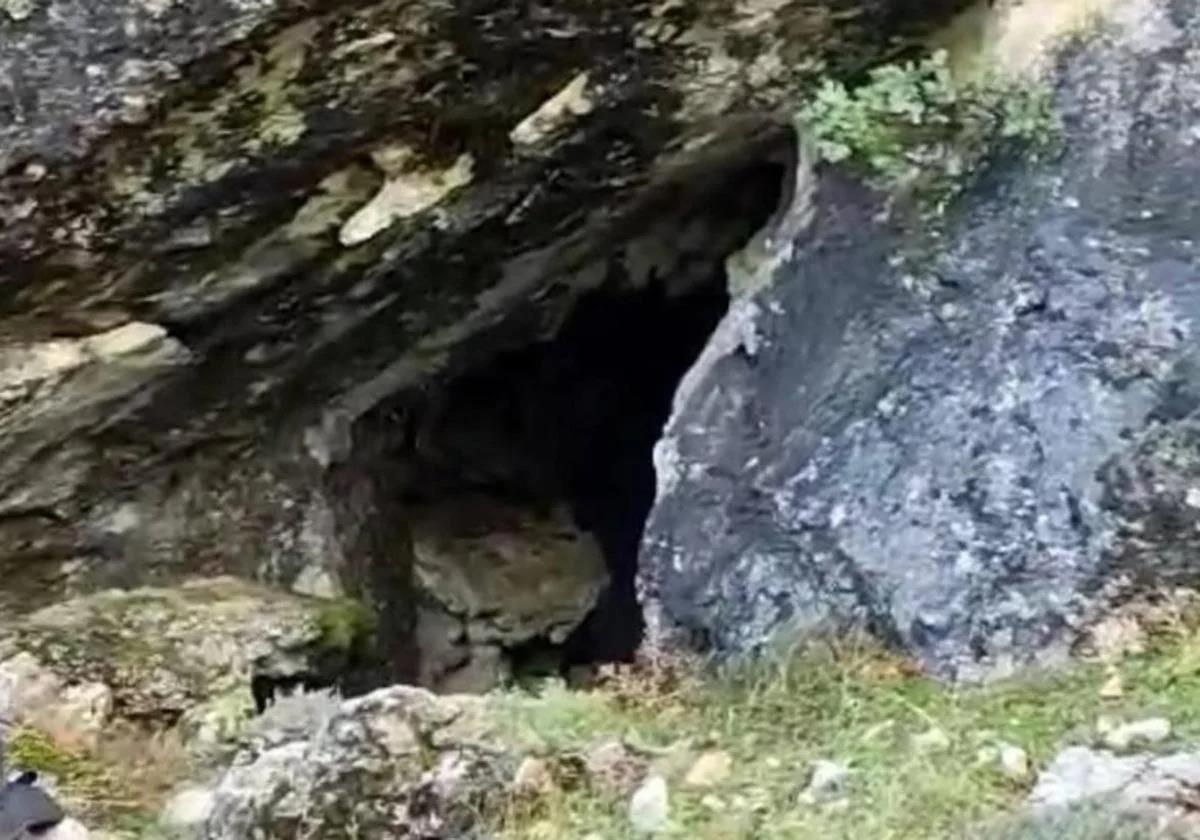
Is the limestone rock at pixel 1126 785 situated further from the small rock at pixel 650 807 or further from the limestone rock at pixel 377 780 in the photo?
the limestone rock at pixel 377 780

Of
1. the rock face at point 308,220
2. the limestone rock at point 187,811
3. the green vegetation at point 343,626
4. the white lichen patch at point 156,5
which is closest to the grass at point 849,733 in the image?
the limestone rock at point 187,811

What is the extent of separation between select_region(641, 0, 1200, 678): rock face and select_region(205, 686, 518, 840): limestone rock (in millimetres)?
577

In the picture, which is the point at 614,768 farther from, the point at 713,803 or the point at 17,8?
the point at 17,8

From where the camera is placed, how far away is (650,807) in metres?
2.79

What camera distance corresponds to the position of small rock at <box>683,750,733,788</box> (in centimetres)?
285

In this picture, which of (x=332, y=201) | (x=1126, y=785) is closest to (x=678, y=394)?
(x=332, y=201)

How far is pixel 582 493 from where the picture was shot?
16.2 feet

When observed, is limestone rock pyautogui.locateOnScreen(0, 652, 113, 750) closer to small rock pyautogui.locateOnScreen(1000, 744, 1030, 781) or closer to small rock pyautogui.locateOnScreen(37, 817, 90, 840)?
small rock pyautogui.locateOnScreen(37, 817, 90, 840)

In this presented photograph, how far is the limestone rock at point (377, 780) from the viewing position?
2855mm

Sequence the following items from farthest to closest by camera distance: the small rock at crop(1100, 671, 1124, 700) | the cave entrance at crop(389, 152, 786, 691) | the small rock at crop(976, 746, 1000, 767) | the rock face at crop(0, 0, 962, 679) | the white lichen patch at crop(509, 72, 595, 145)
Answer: the cave entrance at crop(389, 152, 786, 691) < the white lichen patch at crop(509, 72, 595, 145) < the rock face at crop(0, 0, 962, 679) < the small rock at crop(1100, 671, 1124, 700) < the small rock at crop(976, 746, 1000, 767)

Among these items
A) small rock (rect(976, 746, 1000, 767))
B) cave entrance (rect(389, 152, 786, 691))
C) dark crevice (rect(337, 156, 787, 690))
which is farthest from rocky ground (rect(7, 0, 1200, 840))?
cave entrance (rect(389, 152, 786, 691))

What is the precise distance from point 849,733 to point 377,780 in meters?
0.64

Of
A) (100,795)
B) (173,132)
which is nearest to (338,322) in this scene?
(173,132)

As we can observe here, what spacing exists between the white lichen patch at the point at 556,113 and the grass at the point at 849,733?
35.2 inches
